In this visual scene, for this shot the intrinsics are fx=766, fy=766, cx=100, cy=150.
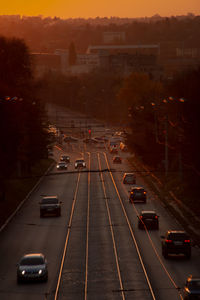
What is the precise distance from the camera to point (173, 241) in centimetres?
4359

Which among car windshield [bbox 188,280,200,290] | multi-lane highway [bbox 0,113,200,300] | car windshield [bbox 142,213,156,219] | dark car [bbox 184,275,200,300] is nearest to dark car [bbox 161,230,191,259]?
multi-lane highway [bbox 0,113,200,300]

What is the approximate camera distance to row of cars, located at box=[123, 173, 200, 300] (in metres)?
28.5

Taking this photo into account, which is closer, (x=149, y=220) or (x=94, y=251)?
(x=94, y=251)

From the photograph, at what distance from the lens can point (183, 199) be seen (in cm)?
7231

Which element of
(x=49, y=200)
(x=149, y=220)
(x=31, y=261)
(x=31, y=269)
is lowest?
(x=49, y=200)

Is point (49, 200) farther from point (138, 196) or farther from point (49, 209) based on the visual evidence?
point (138, 196)

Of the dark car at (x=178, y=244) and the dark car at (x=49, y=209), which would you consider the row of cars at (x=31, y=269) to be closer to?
the dark car at (x=178, y=244)

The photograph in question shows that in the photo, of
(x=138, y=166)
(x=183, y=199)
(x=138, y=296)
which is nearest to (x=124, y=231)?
(x=183, y=199)

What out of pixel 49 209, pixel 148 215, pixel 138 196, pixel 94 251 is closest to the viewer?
pixel 94 251

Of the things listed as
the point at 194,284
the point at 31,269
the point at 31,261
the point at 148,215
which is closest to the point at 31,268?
the point at 31,269

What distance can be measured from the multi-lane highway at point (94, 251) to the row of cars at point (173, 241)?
0.54 m

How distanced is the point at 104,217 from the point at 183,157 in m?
18.4

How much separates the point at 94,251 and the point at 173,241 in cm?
618

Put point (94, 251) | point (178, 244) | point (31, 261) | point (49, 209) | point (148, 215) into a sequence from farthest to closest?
1. point (49, 209)
2. point (148, 215)
3. point (94, 251)
4. point (178, 244)
5. point (31, 261)
